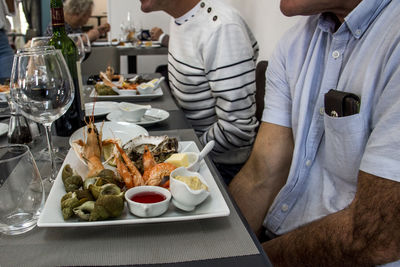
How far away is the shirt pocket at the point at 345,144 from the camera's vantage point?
812mm

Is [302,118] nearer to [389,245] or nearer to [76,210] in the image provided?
[389,245]

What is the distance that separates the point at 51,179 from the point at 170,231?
0.32 meters

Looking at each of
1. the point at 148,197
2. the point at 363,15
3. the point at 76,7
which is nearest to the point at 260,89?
the point at 363,15

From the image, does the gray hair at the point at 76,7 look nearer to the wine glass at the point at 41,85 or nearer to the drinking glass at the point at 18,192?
the wine glass at the point at 41,85

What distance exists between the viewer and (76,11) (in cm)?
325

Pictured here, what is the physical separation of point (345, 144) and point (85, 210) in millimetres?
598

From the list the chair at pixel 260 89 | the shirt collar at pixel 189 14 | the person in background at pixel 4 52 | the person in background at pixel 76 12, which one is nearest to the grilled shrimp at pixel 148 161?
the shirt collar at pixel 189 14

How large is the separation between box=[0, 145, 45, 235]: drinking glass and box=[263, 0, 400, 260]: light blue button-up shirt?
0.64m

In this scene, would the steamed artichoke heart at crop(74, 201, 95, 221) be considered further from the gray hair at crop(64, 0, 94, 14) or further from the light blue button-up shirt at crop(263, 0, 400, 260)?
the gray hair at crop(64, 0, 94, 14)

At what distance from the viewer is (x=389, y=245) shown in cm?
71

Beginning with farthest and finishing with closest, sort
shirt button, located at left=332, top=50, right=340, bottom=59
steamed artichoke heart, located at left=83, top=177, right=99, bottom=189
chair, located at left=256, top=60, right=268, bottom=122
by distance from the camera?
chair, located at left=256, top=60, right=268, bottom=122
shirt button, located at left=332, top=50, right=340, bottom=59
steamed artichoke heart, located at left=83, top=177, right=99, bottom=189

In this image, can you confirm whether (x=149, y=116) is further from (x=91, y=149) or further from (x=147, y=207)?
(x=147, y=207)

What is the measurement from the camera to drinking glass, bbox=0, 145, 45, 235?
21.8 inches

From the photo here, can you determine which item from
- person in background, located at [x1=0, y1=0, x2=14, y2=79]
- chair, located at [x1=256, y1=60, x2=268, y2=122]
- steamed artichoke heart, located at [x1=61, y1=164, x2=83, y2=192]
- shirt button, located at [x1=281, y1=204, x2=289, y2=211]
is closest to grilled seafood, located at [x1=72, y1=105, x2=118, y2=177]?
steamed artichoke heart, located at [x1=61, y1=164, x2=83, y2=192]
